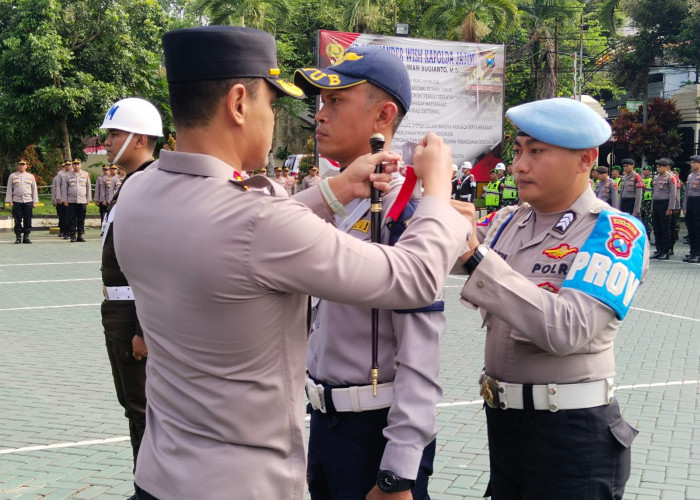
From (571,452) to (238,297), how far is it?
131cm

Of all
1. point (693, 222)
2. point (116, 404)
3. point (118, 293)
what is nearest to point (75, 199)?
point (693, 222)

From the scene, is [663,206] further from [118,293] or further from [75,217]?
[118,293]

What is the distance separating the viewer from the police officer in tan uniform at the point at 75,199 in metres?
21.5

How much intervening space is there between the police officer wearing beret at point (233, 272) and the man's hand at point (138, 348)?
2.17 m

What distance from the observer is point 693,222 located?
1792 centimetres

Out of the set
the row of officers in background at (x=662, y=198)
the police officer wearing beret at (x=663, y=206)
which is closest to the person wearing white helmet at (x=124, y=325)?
the row of officers in background at (x=662, y=198)

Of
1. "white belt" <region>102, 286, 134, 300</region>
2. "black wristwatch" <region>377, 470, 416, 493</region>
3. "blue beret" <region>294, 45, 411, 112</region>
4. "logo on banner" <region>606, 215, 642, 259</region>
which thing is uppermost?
"blue beret" <region>294, 45, 411, 112</region>

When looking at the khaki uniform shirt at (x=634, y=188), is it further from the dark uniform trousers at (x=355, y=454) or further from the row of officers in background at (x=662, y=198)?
the dark uniform trousers at (x=355, y=454)

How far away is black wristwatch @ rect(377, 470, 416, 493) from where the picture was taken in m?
2.23

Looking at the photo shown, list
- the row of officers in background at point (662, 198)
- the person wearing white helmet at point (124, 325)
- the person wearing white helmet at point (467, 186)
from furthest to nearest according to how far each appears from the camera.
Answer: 1. the person wearing white helmet at point (467, 186)
2. the row of officers in background at point (662, 198)
3. the person wearing white helmet at point (124, 325)

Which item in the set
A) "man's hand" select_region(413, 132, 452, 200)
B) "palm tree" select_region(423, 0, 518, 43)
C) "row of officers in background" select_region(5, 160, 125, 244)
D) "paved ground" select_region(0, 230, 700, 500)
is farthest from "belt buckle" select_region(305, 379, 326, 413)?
"palm tree" select_region(423, 0, 518, 43)

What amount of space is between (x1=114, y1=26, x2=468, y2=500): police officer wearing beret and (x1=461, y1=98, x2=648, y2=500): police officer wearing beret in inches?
24.1

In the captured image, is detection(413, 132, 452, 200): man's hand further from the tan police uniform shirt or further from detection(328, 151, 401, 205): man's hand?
the tan police uniform shirt

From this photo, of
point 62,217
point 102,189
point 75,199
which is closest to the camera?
point 75,199
